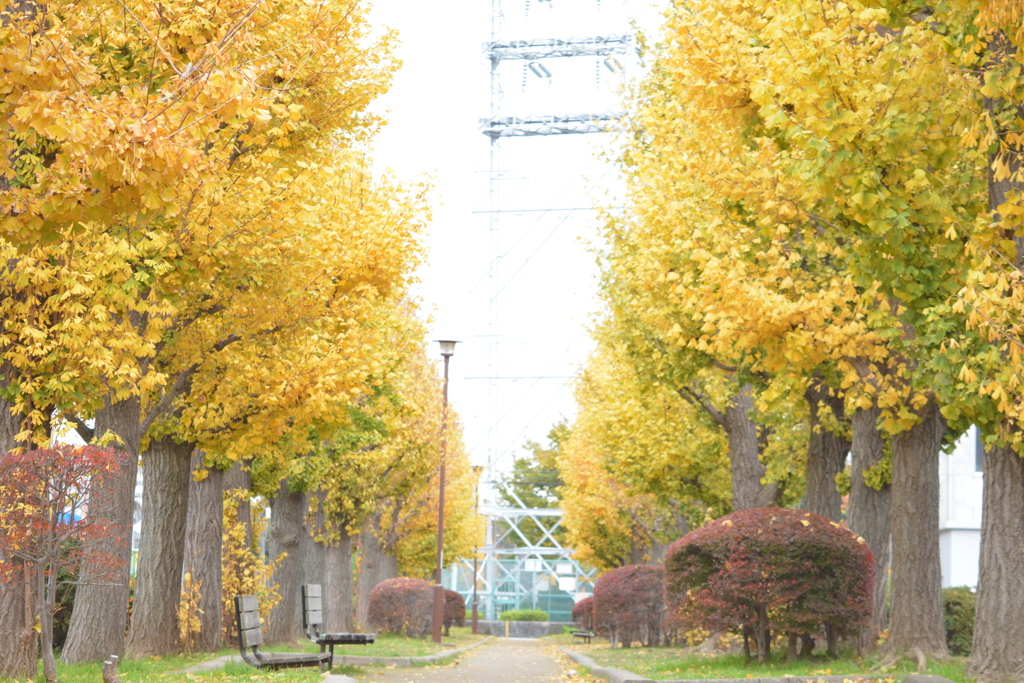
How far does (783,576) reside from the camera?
12.8 meters

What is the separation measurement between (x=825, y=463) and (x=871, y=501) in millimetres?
1298

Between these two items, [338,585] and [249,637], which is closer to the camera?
[249,637]

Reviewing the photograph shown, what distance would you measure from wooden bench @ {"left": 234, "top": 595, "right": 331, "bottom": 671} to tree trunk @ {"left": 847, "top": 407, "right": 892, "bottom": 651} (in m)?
7.27

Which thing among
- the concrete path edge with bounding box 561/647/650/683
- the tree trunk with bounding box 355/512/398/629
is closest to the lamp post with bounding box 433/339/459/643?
the tree trunk with bounding box 355/512/398/629

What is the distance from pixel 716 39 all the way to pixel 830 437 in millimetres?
6869

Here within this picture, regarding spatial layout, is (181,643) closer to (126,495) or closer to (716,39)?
(126,495)

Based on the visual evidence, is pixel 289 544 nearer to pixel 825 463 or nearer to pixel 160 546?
pixel 160 546

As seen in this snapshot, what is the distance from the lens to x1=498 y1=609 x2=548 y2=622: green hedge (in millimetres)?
52638

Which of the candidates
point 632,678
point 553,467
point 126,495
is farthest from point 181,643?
point 553,467

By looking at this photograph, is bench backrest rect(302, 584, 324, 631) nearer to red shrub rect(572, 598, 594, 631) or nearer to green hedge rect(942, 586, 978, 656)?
green hedge rect(942, 586, 978, 656)

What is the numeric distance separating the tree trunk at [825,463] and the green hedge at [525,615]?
37.1 metres

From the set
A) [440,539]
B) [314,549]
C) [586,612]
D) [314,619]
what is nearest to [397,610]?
[314,549]

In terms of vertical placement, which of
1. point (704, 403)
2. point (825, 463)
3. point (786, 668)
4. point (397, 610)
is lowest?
point (397, 610)

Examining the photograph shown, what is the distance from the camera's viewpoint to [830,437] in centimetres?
1653
